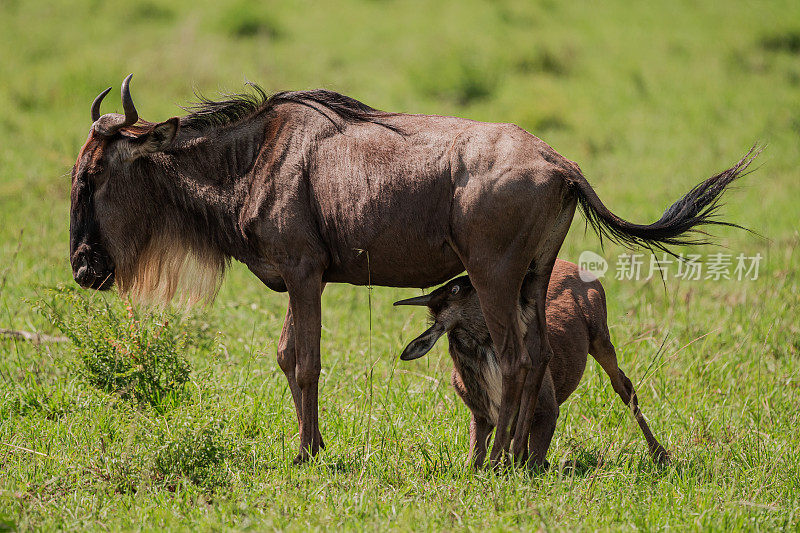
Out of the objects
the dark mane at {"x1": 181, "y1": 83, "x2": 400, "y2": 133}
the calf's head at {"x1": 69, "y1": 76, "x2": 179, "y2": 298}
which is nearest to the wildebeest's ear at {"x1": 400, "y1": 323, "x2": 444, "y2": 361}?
the dark mane at {"x1": 181, "y1": 83, "x2": 400, "y2": 133}

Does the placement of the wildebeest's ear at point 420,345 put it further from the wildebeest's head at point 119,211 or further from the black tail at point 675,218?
the wildebeest's head at point 119,211

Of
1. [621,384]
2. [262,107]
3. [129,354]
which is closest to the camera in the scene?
[262,107]

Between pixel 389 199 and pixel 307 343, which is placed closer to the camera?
pixel 389 199

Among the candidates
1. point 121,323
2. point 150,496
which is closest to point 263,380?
point 121,323

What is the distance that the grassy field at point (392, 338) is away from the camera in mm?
4383

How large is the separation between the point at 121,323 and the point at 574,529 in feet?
A: 10.1

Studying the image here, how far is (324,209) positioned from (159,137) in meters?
1.03

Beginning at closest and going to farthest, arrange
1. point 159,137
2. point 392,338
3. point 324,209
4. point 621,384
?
point 324,209, point 159,137, point 621,384, point 392,338

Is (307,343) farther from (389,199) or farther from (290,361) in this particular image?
(389,199)

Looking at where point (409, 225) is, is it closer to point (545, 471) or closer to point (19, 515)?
point (545, 471)

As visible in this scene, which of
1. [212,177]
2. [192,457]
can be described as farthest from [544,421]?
[212,177]

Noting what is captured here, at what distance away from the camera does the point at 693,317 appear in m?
7.39

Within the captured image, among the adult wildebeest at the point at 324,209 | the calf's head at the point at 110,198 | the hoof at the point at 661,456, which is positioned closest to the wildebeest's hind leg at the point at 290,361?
the adult wildebeest at the point at 324,209

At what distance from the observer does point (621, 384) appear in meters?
5.54
